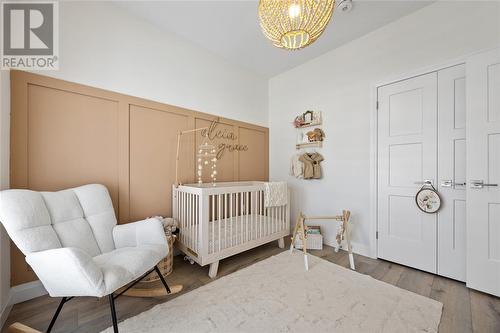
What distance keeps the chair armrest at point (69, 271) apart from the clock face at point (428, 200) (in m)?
2.73

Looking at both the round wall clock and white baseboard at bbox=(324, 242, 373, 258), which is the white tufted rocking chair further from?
the round wall clock

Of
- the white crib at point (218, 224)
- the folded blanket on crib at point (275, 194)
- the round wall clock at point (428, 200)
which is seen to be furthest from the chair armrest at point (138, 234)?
the round wall clock at point (428, 200)

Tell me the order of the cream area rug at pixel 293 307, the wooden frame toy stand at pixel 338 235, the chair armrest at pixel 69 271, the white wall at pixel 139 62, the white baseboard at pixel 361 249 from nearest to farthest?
the chair armrest at pixel 69 271, the cream area rug at pixel 293 307, the white wall at pixel 139 62, the wooden frame toy stand at pixel 338 235, the white baseboard at pixel 361 249

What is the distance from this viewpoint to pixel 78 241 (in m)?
1.45

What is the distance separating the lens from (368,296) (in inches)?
63.4

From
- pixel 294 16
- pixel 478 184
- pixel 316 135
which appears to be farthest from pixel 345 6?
pixel 478 184

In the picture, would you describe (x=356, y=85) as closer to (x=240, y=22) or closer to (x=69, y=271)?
(x=240, y=22)

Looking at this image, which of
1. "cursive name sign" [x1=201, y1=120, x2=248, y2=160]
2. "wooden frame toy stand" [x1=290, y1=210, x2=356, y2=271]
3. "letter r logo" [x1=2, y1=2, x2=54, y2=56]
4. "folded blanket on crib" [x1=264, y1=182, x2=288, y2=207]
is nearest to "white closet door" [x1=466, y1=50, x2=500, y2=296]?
"wooden frame toy stand" [x1=290, y1=210, x2=356, y2=271]

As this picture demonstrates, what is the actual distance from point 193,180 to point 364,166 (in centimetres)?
216

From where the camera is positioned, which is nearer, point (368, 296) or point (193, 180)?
point (368, 296)

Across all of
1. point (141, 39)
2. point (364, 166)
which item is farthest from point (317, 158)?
point (141, 39)

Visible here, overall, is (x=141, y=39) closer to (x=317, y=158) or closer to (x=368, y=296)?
(x=317, y=158)

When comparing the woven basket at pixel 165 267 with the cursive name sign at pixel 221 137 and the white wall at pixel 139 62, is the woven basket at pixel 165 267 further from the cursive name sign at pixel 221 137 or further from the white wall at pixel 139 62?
the white wall at pixel 139 62

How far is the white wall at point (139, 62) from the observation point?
5.94 ft
